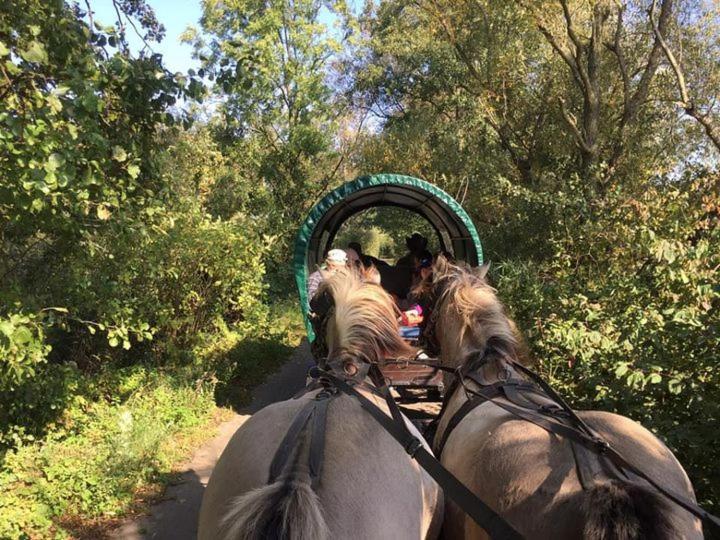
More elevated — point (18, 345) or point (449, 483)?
point (18, 345)

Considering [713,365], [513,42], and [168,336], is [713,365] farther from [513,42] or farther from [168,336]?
[513,42]

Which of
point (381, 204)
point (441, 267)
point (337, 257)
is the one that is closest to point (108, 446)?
point (337, 257)

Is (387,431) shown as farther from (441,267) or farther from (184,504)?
(184,504)

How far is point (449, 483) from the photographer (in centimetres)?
174

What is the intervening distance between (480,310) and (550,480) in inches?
66.7

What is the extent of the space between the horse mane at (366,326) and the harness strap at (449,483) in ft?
2.73

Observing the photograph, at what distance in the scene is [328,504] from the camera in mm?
1634

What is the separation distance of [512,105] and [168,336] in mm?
9988

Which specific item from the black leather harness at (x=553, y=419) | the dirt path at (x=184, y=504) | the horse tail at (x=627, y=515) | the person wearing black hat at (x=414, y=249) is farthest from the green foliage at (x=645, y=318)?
the dirt path at (x=184, y=504)

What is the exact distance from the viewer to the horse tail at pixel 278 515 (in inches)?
57.5

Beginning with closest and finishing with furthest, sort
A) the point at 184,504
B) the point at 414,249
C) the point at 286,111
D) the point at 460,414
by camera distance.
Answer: the point at 460,414 → the point at 184,504 → the point at 414,249 → the point at 286,111

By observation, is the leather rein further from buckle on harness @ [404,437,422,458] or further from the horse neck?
the horse neck

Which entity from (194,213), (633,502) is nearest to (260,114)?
(194,213)

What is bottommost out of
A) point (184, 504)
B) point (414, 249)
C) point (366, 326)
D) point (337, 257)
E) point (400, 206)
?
point (184, 504)
